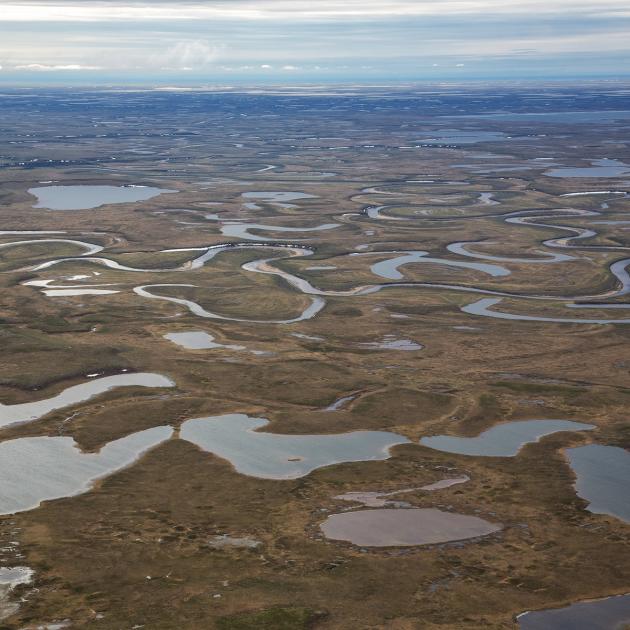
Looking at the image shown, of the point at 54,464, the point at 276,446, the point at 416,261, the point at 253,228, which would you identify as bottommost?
the point at 276,446

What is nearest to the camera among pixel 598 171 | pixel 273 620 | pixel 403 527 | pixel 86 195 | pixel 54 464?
pixel 273 620

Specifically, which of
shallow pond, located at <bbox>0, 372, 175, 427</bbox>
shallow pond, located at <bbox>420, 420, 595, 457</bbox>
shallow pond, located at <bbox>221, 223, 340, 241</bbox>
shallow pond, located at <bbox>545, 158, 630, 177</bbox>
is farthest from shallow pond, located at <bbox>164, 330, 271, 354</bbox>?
shallow pond, located at <bbox>545, 158, 630, 177</bbox>

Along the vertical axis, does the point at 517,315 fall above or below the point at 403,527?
above

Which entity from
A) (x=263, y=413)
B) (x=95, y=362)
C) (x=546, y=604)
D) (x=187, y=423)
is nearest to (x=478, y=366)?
(x=263, y=413)

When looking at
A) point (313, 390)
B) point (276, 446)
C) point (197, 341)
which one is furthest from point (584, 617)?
point (197, 341)

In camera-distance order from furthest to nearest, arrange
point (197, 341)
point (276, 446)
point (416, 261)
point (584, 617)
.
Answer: point (416, 261)
point (197, 341)
point (276, 446)
point (584, 617)

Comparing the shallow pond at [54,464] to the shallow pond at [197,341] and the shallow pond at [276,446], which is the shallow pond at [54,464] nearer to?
the shallow pond at [276,446]

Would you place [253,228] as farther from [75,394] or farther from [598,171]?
[598,171]

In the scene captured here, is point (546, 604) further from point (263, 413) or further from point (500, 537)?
point (263, 413)
